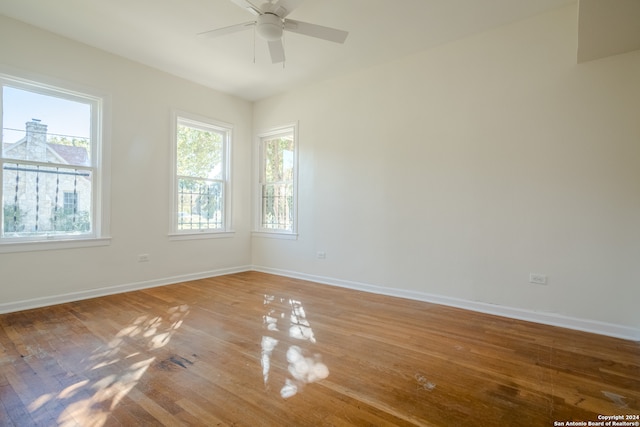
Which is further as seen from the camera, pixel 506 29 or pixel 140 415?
pixel 506 29

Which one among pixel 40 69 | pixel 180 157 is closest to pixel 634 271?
pixel 180 157

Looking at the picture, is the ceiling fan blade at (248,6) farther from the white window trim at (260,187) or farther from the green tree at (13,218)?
the green tree at (13,218)

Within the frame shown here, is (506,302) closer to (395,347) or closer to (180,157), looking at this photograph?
(395,347)

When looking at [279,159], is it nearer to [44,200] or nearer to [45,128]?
[45,128]

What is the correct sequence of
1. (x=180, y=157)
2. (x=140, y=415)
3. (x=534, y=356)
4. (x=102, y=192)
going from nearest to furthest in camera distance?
(x=140, y=415), (x=534, y=356), (x=102, y=192), (x=180, y=157)

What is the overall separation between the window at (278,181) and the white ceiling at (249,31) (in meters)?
1.26

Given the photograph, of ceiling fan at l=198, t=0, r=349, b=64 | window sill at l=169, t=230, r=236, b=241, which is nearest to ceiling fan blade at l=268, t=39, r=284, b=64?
ceiling fan at l=198, t=0, r=349, b=64

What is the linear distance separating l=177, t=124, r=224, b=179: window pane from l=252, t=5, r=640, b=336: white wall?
183 centimetres

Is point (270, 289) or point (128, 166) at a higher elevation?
point (128, 166)

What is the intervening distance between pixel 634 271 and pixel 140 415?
13.2 ft

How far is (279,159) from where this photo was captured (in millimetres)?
5523

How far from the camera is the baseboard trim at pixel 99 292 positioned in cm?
332

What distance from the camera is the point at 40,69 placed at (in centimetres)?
346

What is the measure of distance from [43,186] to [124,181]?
2.72ft
